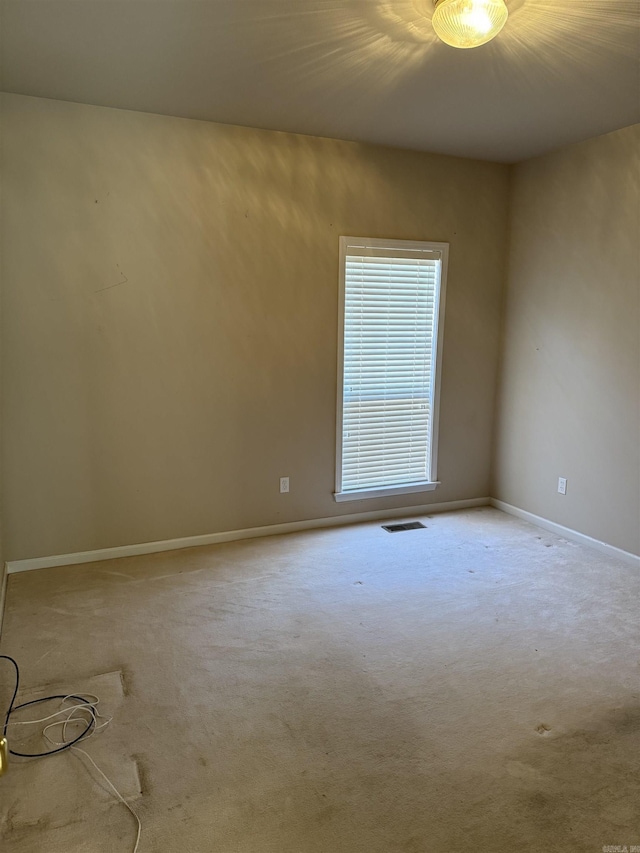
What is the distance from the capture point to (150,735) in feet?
7.11

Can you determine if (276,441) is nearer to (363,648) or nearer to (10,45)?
(363,648)

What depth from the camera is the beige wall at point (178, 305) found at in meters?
3.33

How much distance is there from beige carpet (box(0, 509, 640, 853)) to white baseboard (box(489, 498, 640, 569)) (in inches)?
4.0

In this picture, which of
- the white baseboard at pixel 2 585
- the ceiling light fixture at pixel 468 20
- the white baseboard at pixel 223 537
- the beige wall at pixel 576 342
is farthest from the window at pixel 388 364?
the white baseboard at pixel 2 585

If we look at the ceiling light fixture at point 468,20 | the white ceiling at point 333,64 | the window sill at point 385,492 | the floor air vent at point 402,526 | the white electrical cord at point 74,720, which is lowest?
the white electrical cord at point 74,720

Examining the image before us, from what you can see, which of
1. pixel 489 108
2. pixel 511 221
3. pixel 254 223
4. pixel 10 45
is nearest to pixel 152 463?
pixel 254 223

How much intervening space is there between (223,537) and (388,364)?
1730 mm

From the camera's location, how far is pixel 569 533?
414 centimetres

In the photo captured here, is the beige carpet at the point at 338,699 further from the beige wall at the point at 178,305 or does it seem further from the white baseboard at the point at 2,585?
the beige wall at the point at 178,305

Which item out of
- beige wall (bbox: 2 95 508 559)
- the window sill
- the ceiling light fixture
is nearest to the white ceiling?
the ceiling light fixture

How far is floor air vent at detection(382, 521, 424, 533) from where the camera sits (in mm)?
4254

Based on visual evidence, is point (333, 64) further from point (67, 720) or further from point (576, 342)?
point (67, 720)

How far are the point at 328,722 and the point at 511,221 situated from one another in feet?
12.6

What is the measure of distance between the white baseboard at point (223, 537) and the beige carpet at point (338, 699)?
0.10 meters
